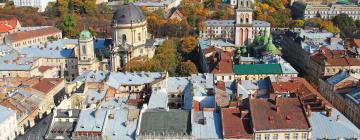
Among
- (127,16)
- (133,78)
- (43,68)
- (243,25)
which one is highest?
(127,16)

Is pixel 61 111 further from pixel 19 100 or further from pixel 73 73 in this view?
pixel 73 73

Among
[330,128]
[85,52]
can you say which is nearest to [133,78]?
[85,52]

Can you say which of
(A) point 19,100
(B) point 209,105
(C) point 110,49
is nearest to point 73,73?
(C) point 110,49

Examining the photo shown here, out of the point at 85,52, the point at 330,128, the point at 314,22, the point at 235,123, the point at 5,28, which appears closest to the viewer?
the point at 235,123

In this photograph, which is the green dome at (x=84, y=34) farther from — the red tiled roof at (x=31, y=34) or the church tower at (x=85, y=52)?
the red tiled roof at (x=31, y=34)

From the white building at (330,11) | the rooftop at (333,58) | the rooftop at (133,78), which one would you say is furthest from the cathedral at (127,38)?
the white building at (330,11)

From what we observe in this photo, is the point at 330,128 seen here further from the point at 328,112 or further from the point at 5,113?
the point at 5,113
